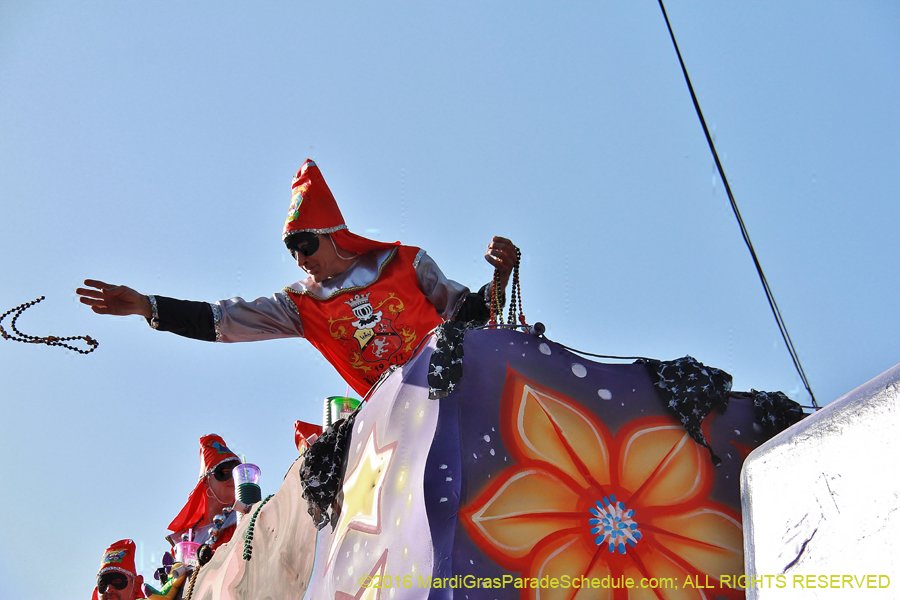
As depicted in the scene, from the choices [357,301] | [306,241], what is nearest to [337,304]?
[357,301]

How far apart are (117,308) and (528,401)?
2.67 m

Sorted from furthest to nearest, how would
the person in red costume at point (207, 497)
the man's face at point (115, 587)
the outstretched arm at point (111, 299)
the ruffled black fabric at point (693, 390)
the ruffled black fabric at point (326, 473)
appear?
1. the person in red costume at point (207, 497)
2. the man's face at point (115, 587)
3. the outstretched arm at point (111, 299)
4. the ruffled black fabric at point (326, 473)
5. the ruffled black fabric at point (693, 390)

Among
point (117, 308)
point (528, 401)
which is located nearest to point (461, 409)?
point (528, 401)

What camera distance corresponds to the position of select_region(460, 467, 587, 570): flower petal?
3002 millimetres

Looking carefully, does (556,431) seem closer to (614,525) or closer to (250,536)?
(614,525)

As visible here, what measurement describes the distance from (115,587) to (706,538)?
19.4 ft

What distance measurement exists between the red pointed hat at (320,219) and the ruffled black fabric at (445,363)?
1.93 m

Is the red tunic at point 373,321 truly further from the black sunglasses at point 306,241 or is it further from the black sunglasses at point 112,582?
the black sunglasses at point 112,582

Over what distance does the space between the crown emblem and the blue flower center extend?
2.19m

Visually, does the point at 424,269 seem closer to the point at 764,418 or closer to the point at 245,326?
the point at 245,326

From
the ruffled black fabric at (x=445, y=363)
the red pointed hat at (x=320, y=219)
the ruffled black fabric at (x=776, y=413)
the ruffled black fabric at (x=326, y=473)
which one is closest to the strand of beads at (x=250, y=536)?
the ruffled black fabric at (x=326, y=473)

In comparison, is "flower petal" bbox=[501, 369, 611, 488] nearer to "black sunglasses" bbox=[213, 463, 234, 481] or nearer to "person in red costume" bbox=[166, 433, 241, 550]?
"person in red costume" bbox=[166, 433, 241, 550]

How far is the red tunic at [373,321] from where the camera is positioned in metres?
4.98

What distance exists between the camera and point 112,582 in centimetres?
764
